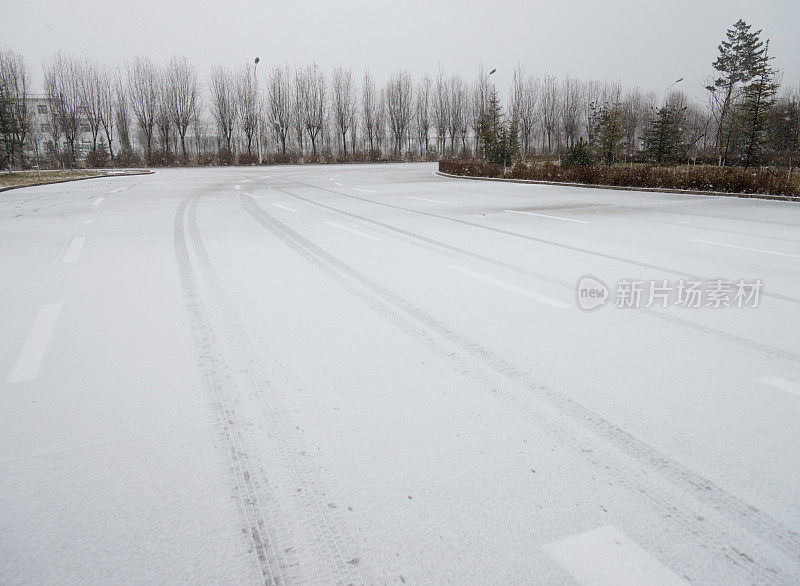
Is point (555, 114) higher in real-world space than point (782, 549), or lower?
higher

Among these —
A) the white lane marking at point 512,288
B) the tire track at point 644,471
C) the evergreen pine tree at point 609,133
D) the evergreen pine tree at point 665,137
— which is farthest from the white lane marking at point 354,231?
the evergreen pine tree at point 665,137

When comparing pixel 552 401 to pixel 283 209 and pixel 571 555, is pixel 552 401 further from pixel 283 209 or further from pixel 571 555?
pixel 283 209

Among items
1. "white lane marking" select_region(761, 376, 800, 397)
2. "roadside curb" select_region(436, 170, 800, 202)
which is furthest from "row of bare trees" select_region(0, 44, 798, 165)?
"white lane marking" select_region(761, 376, 800, 397)

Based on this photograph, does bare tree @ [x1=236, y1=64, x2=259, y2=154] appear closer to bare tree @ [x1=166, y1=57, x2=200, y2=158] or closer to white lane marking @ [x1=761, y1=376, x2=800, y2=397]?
bare tree @ [x1=166, y1=57, x2=200, y2=158]

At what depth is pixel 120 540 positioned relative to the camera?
2.38 meters

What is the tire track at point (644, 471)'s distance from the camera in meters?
2.23

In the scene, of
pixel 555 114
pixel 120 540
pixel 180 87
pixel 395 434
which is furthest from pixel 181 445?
pixel 555 114

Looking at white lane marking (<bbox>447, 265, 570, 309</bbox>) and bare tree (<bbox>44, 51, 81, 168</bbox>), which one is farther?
bare tree (<bbox>44, 51, 81, 168</bbox>)

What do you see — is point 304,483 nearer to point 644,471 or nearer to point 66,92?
point 644,471

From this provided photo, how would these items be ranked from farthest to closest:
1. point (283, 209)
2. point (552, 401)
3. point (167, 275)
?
point (283, 209) < point (167, 275) < point (552, 401)

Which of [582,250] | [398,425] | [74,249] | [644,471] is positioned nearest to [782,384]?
[644,471]

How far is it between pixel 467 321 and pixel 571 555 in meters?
3.19

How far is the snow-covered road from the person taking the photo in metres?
2.29

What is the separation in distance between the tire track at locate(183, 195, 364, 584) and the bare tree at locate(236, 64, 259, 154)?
224ft
